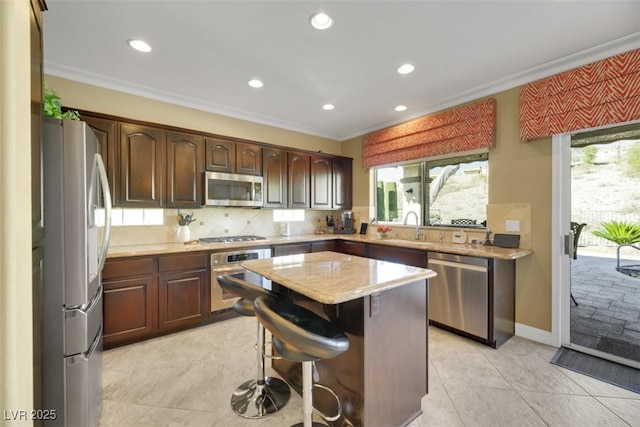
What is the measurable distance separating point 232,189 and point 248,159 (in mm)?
488

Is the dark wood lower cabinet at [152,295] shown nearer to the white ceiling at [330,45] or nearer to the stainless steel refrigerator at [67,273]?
the stainless steel refrigerator at [67,273]

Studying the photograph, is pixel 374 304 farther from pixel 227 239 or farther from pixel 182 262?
pixel 227 239

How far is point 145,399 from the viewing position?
1897mm

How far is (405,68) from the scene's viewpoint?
8.75 ft

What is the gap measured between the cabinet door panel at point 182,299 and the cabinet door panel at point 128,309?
0.10 m

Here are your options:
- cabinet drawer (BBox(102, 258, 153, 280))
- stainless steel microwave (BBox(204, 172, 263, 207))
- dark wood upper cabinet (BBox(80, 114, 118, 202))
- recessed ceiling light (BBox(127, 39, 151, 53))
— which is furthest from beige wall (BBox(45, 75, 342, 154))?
cabinet drawer (BBox(102, 258, 153, 280))

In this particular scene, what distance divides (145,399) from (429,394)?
6.82 feet

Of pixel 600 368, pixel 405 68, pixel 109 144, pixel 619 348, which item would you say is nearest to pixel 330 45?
pixel 405 68

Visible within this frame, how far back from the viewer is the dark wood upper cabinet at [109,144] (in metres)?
2.65

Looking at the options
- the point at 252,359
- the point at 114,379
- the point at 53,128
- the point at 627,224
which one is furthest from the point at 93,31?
the point at 627,224

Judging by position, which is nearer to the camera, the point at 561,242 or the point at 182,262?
the point at 561,242

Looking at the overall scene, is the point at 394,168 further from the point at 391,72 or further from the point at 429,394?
the point at 429,394

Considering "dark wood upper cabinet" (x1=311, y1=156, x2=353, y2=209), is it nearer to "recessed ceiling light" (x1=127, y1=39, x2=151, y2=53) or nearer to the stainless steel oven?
the stainless steel oven

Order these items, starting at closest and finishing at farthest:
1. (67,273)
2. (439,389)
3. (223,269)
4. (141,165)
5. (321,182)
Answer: (67,273)
(439,389)
(141,165)
(223,269)
(321,182)
